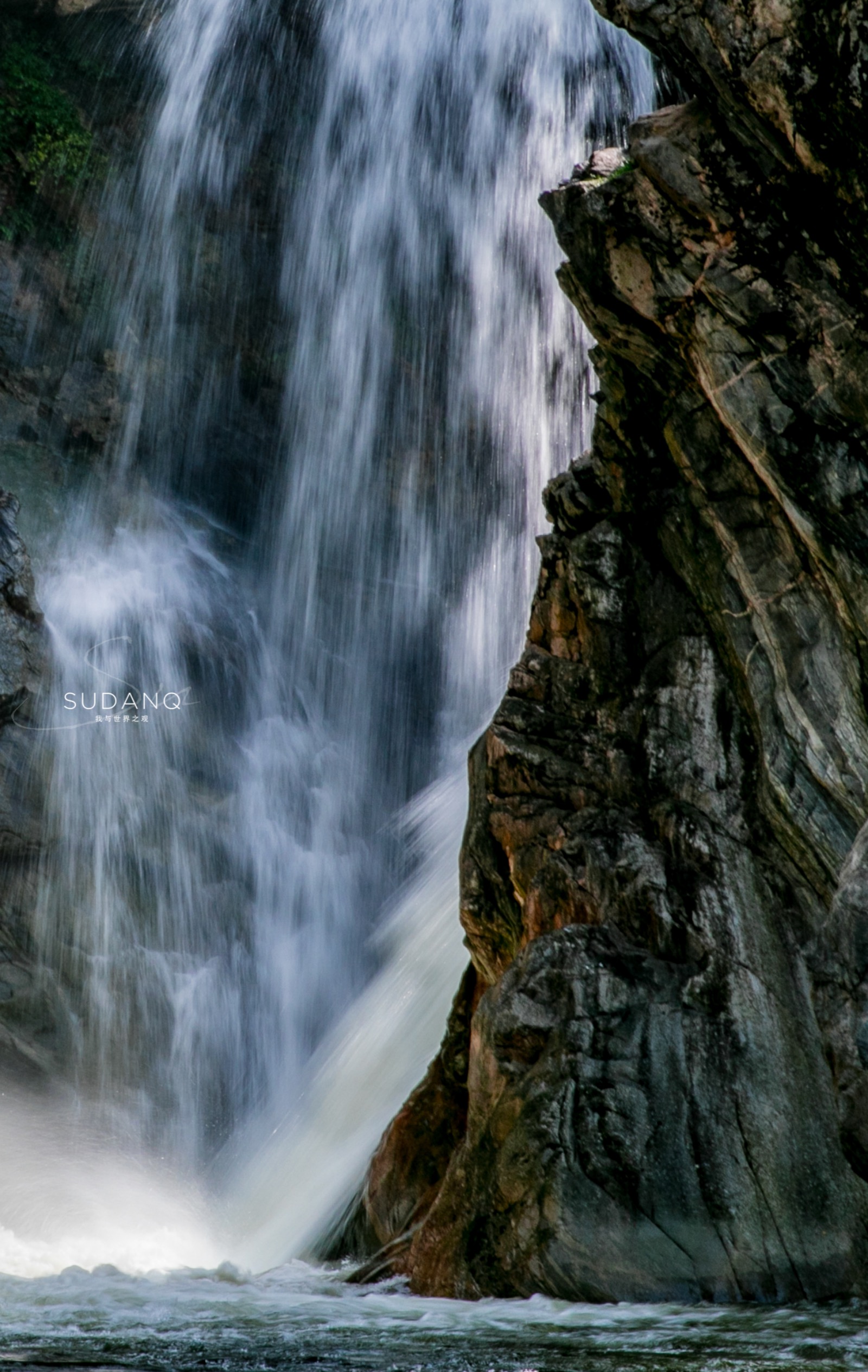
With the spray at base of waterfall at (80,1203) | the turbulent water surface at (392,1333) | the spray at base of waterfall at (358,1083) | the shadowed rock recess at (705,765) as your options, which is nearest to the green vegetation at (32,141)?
the spray at base of waterfall at (358,1083)

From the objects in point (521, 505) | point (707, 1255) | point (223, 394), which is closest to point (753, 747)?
point (707, 1255)

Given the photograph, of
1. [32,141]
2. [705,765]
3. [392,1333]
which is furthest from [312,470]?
[392,1333]

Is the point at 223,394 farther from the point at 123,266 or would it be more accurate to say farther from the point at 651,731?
the point at 651,731

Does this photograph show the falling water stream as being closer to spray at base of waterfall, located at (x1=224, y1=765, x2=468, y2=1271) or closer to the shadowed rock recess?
spray at base of waterfall, located at (x1=224, y1=765, x2=468, y2=1271)

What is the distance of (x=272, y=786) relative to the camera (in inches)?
821

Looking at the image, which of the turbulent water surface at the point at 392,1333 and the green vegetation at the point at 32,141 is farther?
the green vegetation at the point at 32,141

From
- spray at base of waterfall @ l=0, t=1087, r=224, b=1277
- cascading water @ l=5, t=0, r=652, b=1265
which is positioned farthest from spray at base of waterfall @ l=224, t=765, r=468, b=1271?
cascading water @ l=5, t=0, r=652, b=1265

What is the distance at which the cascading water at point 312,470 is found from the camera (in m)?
19.4

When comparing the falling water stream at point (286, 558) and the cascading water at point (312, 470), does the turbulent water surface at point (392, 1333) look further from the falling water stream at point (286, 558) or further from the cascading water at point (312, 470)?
the cascading water at point (312, 470)

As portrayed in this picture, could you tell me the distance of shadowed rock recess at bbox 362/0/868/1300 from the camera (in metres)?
7.41

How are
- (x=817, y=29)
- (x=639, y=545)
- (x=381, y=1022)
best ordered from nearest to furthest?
1. (x=817, y=29)
2. (x=639, y=545)
3. (x=381, y=1022)

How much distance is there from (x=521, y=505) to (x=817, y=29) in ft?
55.6

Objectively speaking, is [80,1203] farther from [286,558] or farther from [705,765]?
[286,558]

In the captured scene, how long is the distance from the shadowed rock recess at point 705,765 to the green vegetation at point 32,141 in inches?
632
